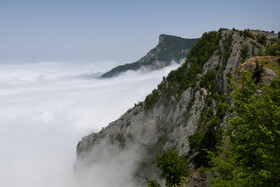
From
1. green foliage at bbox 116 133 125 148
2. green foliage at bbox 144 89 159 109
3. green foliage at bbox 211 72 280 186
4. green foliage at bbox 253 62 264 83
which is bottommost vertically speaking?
green foliage at bbox 116 133 125 148

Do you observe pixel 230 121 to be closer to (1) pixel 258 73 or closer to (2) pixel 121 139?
(1) pixel 258 73

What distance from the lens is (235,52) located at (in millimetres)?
53000

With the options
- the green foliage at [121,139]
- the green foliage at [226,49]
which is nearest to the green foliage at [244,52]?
the green foliage at [226,49]

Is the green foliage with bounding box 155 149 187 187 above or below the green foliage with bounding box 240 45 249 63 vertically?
below

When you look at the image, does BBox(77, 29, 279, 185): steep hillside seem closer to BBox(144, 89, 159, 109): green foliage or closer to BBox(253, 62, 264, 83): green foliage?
BBox(144, 89, 159, 109): green foliage

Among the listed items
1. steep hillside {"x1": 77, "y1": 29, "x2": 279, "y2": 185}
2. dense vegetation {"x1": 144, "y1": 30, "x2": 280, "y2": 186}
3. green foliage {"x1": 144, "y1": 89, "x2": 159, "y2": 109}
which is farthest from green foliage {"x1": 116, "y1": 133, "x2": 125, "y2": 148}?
dense vegetation {"x1": 144, "y1": 30, "x2": 280, "y2": 186}

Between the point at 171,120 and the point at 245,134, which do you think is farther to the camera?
the point at 171,120

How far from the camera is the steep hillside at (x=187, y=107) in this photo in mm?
46634

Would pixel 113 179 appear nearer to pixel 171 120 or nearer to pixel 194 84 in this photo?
pixel 171 120

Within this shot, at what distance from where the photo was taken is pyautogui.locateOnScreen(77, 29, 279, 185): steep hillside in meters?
46.6

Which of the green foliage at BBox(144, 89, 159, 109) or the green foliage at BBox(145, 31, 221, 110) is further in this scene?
the green foliage at BBox(144, 89, 159, 109)

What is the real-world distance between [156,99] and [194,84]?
746 inches

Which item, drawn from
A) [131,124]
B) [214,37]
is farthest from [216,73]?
[131,124]

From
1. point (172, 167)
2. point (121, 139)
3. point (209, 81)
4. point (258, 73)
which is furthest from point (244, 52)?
point (121, 139)
